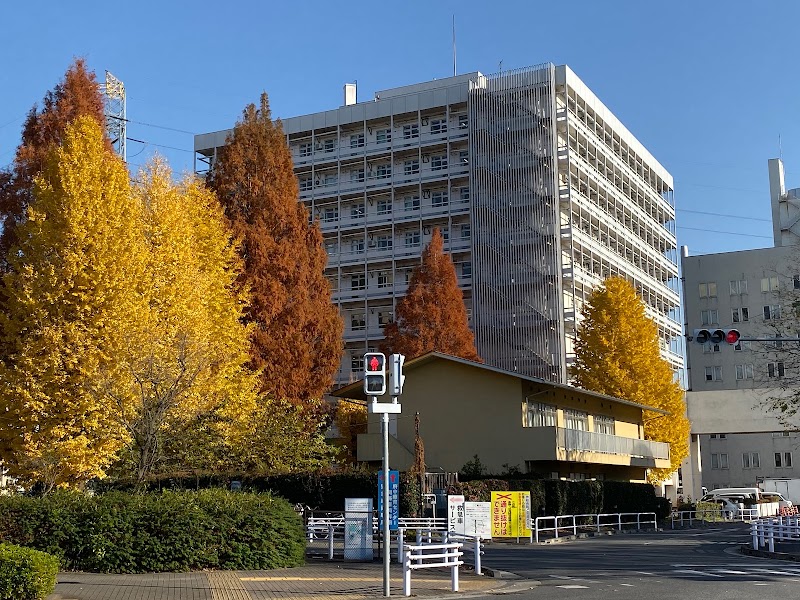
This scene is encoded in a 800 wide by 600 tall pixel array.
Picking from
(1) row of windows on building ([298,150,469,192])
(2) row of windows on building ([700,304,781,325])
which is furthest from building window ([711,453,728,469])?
(1) row of windows on building ([298,150,469,192])

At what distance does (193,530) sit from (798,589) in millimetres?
11514

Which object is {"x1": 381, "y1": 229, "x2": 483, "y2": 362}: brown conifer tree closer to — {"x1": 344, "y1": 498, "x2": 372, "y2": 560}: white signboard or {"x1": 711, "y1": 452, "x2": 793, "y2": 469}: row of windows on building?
{"x1": 344, "y1": 498, "x2": 372, "y2": 560}: white signboard

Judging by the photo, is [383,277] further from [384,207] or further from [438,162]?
[438,162]

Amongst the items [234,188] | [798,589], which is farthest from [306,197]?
[798,589]

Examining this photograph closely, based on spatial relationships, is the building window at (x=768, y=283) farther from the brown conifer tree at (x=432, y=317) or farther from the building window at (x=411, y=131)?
the brown conifer tree at (x=432, y=317)

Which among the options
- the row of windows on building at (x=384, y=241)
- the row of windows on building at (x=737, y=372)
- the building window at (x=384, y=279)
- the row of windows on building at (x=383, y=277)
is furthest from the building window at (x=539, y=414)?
the row of windows on building at (x=737, y=372)

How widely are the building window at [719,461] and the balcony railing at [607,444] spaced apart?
3978cm

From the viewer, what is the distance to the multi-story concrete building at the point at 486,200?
68.9 m

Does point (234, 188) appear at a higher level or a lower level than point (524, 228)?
lower

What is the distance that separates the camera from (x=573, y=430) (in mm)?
44438

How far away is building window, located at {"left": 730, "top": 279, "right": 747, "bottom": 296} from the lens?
96.2m

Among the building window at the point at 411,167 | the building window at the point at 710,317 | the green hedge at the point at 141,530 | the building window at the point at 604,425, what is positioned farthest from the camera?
the building window at the point at 710,317

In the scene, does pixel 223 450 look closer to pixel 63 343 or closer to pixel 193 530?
pixel 63 343

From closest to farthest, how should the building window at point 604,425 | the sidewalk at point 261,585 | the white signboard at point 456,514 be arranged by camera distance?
1. the sidewalk at point 261,585
2. the white signboard at point 456,514
3. the building window at point 604,425
